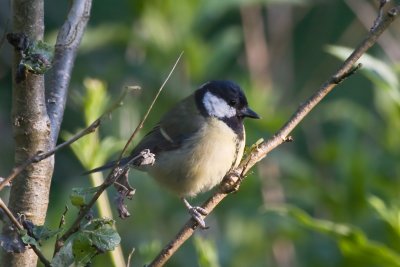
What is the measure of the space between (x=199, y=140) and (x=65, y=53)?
112cm

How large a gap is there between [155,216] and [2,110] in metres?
1.28

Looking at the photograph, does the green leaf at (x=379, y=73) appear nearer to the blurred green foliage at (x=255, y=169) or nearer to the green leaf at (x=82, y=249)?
the blurred green foliage at (x=255, y=169)

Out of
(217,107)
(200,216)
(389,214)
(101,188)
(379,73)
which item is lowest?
(389,214)

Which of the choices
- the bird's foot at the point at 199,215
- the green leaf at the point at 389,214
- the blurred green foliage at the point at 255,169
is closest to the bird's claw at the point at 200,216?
the bird's foot at the point at 199,215

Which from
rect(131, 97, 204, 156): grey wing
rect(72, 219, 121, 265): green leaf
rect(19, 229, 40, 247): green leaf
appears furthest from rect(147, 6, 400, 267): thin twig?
rect(131, 97, 204, 156): grey wing

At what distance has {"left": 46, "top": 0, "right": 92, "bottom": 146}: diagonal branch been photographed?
1.54 m

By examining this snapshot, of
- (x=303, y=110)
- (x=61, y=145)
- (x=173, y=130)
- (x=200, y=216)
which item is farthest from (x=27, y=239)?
(x=173, y=130)

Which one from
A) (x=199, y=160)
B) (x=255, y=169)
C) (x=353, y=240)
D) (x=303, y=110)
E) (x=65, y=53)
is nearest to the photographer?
(x=303, y=110)

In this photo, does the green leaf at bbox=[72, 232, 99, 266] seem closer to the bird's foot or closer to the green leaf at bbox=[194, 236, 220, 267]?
the bird's foot

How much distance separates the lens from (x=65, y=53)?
1642 mm

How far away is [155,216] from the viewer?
3293mm

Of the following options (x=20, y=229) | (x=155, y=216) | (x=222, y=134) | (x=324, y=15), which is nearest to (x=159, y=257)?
(x=20, y=229)

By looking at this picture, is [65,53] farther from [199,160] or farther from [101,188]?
[199,160]

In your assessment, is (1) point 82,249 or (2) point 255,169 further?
(2) point 255,169
